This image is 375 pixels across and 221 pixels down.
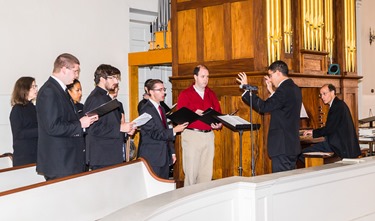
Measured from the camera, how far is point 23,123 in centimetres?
577

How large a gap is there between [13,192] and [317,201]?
2.22 m

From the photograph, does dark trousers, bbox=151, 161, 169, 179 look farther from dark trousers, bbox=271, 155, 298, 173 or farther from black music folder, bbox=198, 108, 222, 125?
dark trousers, bbox=271, 155, 298, 173

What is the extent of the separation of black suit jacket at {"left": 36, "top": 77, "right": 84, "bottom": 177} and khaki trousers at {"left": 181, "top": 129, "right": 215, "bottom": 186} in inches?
93.7

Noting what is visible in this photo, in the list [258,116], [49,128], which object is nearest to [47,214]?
[49,128]

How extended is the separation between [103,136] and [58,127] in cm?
106

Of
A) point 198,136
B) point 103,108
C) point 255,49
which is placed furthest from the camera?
point 255,49

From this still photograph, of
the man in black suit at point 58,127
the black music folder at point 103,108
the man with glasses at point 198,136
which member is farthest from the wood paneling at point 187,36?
the man in black suit at point 58,127

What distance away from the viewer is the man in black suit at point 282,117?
5969 millimetres

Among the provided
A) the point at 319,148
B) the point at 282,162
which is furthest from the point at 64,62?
the point at 319,148

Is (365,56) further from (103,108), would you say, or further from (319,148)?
(103,108)

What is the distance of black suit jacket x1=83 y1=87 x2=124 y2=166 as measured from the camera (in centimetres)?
A: 529

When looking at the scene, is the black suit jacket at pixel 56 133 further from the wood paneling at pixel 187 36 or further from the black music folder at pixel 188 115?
the wood paneling at pixel 187 36

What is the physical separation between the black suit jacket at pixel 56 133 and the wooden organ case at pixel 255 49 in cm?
327

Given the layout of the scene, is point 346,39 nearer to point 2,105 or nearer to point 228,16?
point 228,16
